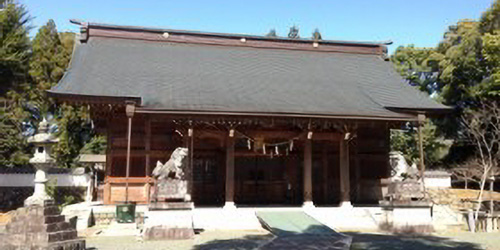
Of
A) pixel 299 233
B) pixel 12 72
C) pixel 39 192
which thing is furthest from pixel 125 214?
pixel 12 72

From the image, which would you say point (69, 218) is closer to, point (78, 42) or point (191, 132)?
point (191, 132)

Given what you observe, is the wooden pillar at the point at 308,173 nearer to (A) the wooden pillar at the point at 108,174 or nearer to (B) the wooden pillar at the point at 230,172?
(B) the wooden pillar at the point at 230,172

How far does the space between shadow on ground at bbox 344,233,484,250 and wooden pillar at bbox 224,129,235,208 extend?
161 inches

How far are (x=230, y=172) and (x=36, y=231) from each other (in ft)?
21.6

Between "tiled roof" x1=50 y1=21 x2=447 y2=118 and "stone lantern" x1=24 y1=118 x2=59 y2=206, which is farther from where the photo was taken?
"tiled roof" x1=50 y1=21 x2=447 y2=118

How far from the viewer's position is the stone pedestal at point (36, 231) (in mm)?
8695

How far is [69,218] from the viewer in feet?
41.3

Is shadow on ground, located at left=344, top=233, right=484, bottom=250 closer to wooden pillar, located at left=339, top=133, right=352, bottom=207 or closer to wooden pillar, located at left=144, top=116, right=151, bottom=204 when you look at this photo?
wooden pillar, located at left=339, top=133, right=352, bottom=207

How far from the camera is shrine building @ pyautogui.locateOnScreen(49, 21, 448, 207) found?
14133 mm

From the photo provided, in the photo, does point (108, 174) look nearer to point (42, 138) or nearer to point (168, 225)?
point (168, 225)

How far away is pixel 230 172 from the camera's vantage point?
1419cm

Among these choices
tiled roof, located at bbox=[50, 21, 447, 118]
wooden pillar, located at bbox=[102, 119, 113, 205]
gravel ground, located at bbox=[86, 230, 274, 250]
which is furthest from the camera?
wooden pillar, located at bbox=[102, 119, 113, 205]

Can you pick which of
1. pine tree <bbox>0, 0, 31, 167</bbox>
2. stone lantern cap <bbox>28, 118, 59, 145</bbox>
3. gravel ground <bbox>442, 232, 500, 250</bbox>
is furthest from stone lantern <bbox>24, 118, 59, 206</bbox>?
pine tree <bbox>0, 0, 31, 167</bbox>

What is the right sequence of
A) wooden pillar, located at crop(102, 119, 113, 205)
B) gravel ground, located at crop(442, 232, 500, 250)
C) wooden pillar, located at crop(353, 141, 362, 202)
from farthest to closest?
wooden pillar, located at crop(353, 141, 362, 202)
wooden pillar, located at crop(102, 119, 113, 205)
gravel ground, located at crop(442, 232, 500, 250)
